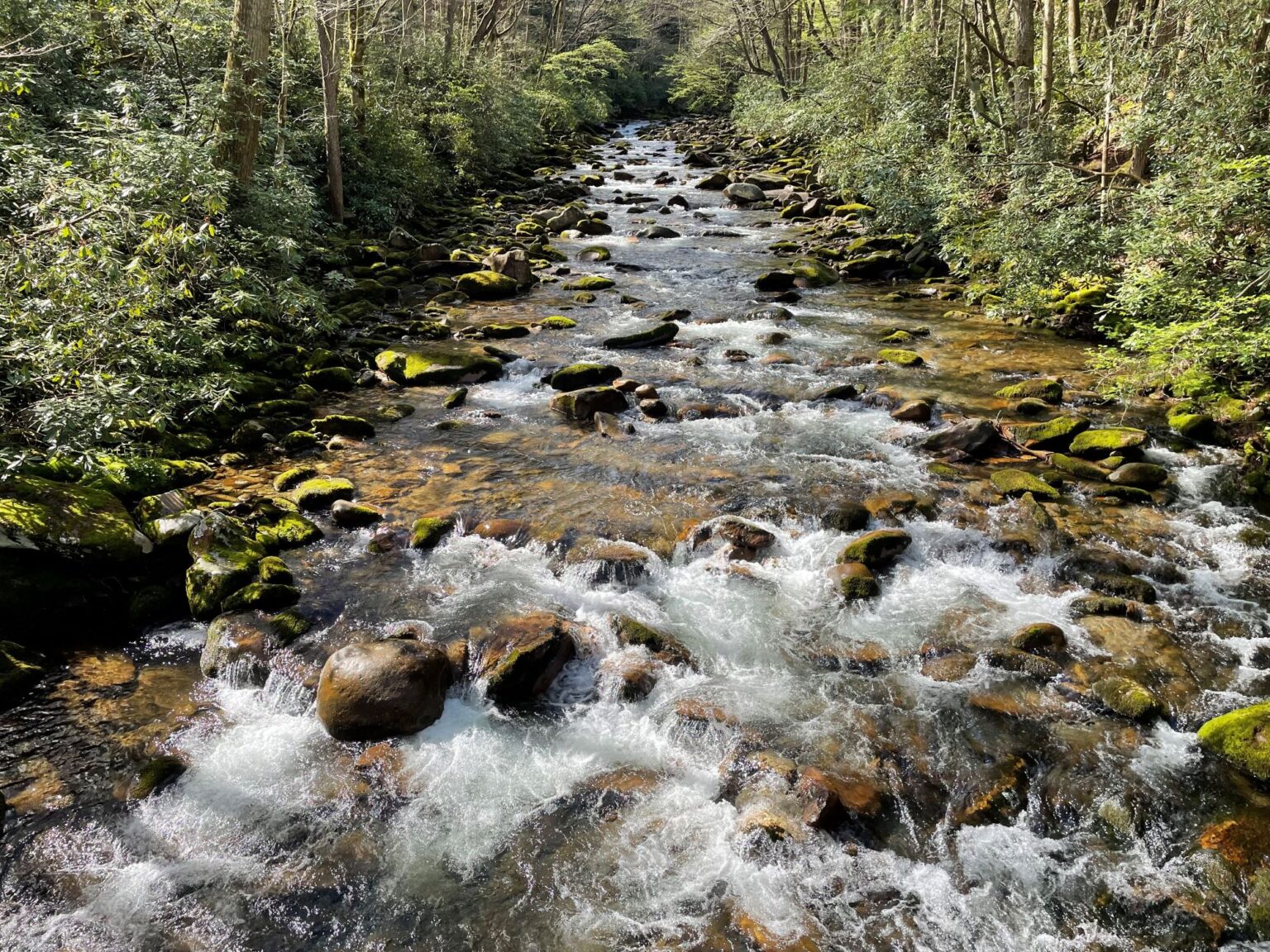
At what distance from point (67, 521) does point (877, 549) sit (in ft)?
24.4

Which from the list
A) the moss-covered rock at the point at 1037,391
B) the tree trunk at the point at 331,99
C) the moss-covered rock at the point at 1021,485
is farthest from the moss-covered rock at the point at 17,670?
the tree trunk at the point at 331,99

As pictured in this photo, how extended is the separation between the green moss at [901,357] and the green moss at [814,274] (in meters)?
4.96

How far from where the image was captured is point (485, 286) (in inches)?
637

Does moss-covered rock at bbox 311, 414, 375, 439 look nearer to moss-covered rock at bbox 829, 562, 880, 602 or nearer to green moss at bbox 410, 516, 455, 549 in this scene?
green moss at bbox 410, 516, 455, 549

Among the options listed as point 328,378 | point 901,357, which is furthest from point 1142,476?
point 328,378

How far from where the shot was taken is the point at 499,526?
25.6 feet

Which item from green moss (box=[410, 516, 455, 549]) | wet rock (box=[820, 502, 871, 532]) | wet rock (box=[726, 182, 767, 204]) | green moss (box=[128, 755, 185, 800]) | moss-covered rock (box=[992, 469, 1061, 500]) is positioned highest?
wet rock (box=[726, 182, 767, 204])

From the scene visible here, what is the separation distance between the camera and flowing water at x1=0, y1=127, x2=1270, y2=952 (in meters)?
4.14

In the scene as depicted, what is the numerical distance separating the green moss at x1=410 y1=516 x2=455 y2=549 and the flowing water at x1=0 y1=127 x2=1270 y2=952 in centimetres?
15

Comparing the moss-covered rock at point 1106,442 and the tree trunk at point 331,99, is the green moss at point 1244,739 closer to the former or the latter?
the moss-covered rock at point 1106,442

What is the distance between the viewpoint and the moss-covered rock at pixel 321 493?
316 inches

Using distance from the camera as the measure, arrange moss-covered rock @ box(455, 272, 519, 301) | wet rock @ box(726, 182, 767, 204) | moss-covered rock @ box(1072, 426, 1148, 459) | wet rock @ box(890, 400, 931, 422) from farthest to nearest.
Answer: wet rock @ box(726, 182, 767, 204) < moss-covered rock @ box(455, 272, 519, 301) < wet rock @ box(890, 400, 931, 422) < moss-covered rock @ box(1072, 426, 1148, 459)

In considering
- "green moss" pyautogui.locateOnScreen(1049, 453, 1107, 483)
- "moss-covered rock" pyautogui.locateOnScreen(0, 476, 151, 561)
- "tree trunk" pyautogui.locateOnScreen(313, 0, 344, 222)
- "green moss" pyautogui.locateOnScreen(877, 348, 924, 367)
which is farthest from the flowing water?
"tree trunk" pyautogui.locateOnScreen(313, 0, 344, 222)

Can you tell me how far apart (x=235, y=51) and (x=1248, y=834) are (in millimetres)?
15194
